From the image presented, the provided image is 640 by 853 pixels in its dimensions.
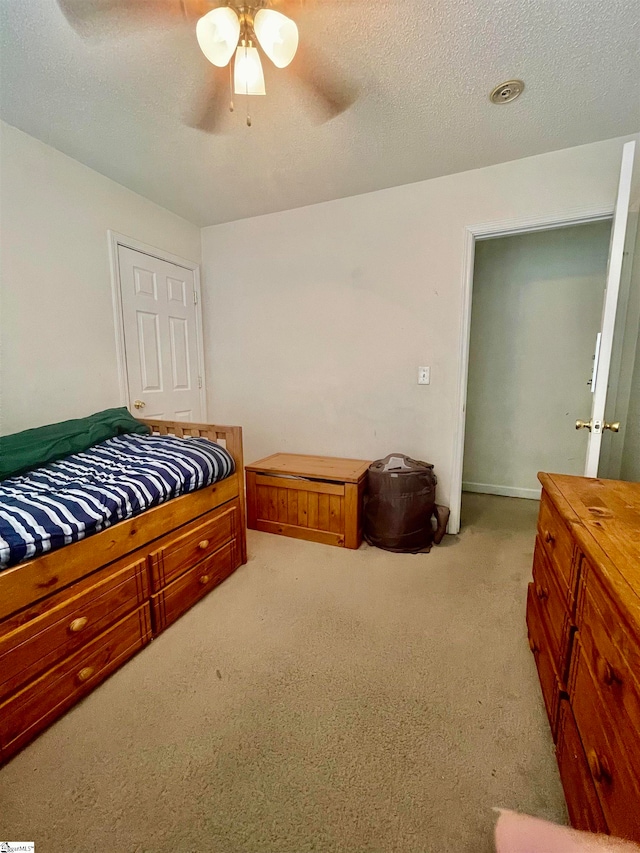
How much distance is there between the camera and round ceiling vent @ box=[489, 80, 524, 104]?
5.01 ft

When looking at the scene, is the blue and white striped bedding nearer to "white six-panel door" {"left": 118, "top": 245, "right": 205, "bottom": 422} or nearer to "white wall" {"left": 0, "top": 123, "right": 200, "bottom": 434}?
"white wall" {"left": 0, "top": 123, "right": 200, "bottom": 434}

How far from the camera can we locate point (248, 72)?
4.03 feet

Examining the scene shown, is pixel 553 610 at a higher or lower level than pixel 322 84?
lower

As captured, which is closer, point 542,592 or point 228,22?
point 228,22

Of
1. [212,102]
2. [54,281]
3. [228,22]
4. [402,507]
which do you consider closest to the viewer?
[228,22]

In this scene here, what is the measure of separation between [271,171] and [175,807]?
9.76ft

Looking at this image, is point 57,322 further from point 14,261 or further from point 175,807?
point 175,807

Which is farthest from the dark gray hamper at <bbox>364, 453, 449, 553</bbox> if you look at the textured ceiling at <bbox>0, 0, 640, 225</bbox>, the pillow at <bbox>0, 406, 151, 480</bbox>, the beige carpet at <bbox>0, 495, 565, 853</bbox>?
the textured ceiling at <bbox>0, 0, 640, 225</bbox>

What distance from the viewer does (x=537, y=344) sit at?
3074 mm

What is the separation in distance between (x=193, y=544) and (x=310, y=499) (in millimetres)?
876

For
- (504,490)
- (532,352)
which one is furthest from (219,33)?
(504,490)

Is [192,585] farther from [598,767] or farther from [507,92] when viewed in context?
[507,92]

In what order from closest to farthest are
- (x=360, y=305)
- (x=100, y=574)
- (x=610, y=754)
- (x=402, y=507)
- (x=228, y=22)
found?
(x=610, y=754)
(x=228, y=22)
(x=100, y=574)
(x=402, y=507)
(x=360, y=305)

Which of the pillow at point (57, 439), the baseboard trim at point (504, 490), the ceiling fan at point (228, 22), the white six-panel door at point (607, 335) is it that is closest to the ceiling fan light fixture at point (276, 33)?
the ceiling fan at point (228, 22)
